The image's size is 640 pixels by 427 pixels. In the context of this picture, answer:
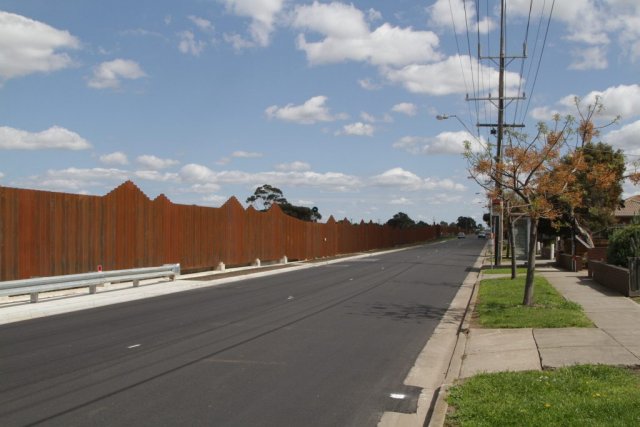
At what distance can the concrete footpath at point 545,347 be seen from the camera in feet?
27.1

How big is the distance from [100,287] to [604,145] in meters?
25.9

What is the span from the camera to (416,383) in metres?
8.07

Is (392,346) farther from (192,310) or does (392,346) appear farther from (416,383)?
(192,310)

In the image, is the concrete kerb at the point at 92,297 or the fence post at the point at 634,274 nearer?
the concrete kerb at the point at 92,297

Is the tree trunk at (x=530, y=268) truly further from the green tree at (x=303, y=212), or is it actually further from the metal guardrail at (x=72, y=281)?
the green tree at (x=303, y=212)

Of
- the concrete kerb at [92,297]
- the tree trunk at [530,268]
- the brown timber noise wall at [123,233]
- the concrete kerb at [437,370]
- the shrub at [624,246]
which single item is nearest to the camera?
the concrete kerb at [437,370]

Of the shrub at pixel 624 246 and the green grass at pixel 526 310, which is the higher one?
the shrub at pixel 624 246

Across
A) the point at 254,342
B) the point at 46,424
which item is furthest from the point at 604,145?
the point at 46,424

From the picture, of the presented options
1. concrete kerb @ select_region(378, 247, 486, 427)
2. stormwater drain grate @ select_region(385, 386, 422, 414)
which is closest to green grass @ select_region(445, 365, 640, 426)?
concrete kerb @ select_region(378, 247, 486, 427)

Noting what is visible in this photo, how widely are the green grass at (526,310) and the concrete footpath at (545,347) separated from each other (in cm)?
34

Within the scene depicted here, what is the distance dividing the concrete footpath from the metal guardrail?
1015 centimetres

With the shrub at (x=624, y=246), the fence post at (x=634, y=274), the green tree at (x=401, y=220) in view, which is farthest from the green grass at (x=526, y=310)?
the green tree at (x=401, y=220)

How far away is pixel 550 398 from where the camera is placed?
6.43 metres

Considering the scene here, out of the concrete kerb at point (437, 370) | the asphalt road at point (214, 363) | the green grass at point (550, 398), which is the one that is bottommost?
the concrete kerb at point (437, 370)
